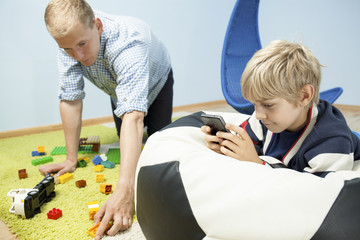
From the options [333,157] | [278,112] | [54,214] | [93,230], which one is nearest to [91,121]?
[54,214]

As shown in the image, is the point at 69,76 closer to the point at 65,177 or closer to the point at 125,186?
the point at 65,177

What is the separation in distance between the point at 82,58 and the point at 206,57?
1.92m

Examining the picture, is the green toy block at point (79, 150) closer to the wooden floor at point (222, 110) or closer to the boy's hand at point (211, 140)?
the wooden floor at point (222, 110)

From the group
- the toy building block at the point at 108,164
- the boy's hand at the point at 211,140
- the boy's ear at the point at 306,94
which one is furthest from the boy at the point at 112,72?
the boy's ear at the point at 306,94

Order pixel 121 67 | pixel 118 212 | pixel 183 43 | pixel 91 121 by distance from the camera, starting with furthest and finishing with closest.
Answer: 1. pixel 183 43
2. pixel 91 121
3. pixel 121 67
4. pixel 118 212

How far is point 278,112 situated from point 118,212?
1.74ft

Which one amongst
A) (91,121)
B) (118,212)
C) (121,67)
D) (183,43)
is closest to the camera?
(118,212)

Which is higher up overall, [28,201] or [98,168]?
[28,201]

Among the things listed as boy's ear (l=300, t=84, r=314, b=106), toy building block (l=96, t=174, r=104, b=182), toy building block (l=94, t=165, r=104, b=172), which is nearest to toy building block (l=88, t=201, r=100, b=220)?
toy building block (l=96, t=174, r=104, b=182)

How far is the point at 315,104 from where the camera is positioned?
2.77 feet

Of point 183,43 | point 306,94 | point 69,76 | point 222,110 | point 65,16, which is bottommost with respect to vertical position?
point 222,110

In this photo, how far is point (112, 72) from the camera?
128cm

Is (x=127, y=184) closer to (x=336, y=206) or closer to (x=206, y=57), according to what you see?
(x=336, y=206)

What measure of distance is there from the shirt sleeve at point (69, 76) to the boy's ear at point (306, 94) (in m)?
0.91
